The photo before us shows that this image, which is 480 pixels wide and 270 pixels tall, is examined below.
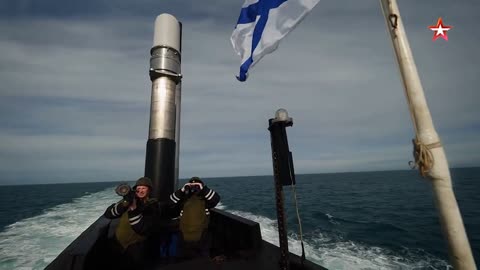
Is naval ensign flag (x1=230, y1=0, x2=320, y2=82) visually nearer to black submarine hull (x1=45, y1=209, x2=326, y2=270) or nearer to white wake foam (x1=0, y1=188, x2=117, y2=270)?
black submarine hull (x1=45, y1=209, x2=326, y2=270)

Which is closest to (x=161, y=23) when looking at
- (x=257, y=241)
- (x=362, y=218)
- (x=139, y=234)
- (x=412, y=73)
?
(x=139, y=234)

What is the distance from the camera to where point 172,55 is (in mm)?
9656

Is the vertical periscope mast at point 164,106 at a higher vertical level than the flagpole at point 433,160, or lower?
higher

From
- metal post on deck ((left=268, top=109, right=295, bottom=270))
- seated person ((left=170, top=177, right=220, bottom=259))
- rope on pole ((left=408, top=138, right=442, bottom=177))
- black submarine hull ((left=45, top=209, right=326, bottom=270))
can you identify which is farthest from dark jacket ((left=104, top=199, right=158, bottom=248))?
rope on pole ((left=408, top=138, right=442, bottom=177))

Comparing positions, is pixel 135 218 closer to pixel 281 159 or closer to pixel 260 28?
pixel 281 159

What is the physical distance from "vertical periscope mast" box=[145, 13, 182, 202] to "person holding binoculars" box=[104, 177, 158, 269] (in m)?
2.98

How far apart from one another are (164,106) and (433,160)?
27.7ft

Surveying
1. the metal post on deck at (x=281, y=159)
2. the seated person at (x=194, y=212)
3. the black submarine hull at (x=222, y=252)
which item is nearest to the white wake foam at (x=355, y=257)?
the black submarine hull at (x=222, y=252)

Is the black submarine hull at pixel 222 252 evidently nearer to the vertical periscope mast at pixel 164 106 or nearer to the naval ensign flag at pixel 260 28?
the vertical periscope mast at pixel 164 106

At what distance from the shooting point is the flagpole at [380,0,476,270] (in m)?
1.70

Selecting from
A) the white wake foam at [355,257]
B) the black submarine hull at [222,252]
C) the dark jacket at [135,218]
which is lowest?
the white wake foam at [355,257]

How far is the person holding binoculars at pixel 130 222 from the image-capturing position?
169 inches

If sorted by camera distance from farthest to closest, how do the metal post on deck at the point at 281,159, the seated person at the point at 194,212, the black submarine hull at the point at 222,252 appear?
the seated person at the point at 194,212
the black submarine hull at the point at 222,252
the metal post on deck at the point at 281,159

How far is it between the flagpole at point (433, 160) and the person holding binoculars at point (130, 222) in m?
4.37
